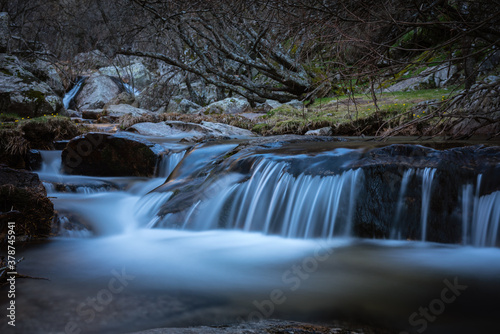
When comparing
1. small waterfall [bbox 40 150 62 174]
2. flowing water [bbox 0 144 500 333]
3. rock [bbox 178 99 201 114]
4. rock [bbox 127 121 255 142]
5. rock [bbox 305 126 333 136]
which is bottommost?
flowing water [bbox 0 144 500 333]

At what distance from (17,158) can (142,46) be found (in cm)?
2088

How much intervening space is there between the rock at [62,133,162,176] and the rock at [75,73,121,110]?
770 inches

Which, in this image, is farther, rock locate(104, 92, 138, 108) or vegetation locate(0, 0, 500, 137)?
rock locate(104, 92, 138, 108)

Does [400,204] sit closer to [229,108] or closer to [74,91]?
[229,108]

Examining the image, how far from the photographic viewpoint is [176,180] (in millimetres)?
5797

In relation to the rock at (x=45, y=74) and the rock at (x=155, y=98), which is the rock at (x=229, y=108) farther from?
the rock at (x=45, y=74)

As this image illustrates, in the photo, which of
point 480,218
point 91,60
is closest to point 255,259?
point 480,218

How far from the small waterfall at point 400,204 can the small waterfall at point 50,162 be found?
5.82 metres

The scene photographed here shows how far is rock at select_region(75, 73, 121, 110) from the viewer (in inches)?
992

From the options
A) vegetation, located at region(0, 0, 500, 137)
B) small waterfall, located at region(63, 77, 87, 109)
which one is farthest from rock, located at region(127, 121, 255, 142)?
small waterfall, located at region(63, 77, 87, 109)

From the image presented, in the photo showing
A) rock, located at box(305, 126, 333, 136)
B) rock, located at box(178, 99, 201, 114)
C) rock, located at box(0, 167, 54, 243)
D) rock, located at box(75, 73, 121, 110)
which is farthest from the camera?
rock, located at box(75, 73, 121, 110)

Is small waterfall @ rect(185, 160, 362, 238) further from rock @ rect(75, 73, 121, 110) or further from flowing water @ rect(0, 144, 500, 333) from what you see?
rock @ rect(75, 73, 121, 110)

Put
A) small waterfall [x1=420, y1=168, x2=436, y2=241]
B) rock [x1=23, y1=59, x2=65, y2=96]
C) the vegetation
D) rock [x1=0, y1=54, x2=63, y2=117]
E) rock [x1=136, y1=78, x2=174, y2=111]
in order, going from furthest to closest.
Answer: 1. rock [x1=136, y1=78, x2=174, y2=111]
2. rock [x1=23, y1=59, x2=65, y2=96]
3. rock [x1=0, y1=54, x2=63, y2=117]
4. the vegetation
5. small waterfall [x1=420, y1=168, x2=436, y2=241]

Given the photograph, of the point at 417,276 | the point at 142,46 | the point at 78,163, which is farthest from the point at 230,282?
the point at 142,46
